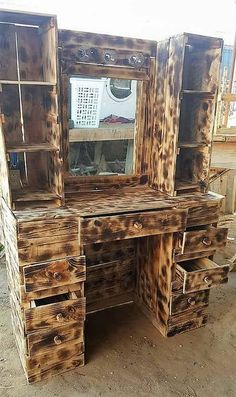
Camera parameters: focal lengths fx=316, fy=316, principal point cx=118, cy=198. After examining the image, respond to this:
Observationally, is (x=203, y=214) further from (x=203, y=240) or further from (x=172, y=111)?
(x=172, y=111)

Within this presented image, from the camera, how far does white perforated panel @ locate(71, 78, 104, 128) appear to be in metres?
1.83

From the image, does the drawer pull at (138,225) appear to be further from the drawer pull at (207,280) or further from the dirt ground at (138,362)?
the dirt ground at (138,362)

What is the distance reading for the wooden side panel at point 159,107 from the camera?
6.16 ft

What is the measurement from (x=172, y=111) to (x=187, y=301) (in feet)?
3.89

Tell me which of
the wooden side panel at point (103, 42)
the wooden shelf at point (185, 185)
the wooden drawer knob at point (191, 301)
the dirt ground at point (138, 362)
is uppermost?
the wooden side panel at point (103, 42)

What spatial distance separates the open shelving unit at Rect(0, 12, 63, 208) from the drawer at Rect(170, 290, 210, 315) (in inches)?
37.8

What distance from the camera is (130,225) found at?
1.66 m

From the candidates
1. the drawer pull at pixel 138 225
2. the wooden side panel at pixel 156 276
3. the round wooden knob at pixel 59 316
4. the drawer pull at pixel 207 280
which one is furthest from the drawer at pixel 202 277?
the round wooden knob at pixel 59 316

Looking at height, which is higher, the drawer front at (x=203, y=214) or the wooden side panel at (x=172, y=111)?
the wooden side panel at (x=172, y=111)

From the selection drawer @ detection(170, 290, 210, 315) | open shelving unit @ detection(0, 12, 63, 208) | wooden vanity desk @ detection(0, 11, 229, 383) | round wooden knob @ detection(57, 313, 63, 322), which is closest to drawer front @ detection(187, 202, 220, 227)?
wooden vanity desk @ detection(0, 11, 229, 383)

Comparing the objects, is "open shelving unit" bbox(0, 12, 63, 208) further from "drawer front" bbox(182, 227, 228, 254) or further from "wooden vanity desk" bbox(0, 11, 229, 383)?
"drawer front" bbox(182, 227, 228, 254)

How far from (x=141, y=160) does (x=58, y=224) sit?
0.80 meters

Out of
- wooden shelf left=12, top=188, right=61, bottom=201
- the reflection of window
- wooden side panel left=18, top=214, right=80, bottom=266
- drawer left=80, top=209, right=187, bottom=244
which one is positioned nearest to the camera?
wooden side panel left=18, top=214, right=80, bottom=266

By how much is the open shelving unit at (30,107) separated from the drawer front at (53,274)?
1.12 ft
